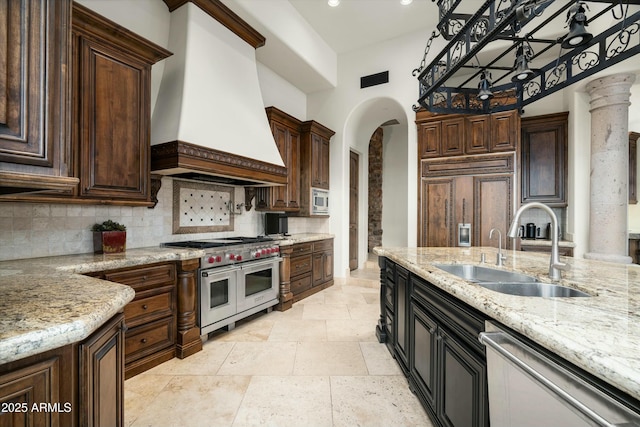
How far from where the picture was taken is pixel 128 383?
2.09 meters

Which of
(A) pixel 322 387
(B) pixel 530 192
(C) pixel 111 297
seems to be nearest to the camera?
(C) pixel 111 297

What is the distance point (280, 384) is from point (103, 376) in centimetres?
136

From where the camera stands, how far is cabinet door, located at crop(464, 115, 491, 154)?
12.8 ft

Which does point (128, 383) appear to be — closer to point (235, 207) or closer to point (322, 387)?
point (322, 387)

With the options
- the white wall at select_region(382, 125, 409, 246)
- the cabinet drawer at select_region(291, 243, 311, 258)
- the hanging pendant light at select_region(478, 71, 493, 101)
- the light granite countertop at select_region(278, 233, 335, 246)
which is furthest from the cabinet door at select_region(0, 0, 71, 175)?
the white wall at select_region(382, 125, 409, 246)

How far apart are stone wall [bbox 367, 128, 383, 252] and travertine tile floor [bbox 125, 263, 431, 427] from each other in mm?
4513

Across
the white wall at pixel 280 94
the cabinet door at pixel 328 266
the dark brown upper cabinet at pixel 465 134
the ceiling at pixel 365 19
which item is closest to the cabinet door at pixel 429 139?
the dark brown upper cabinet at pixel 465 134

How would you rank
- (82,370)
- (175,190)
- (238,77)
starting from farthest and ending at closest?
(238,77)
(175,190)
(82,370)

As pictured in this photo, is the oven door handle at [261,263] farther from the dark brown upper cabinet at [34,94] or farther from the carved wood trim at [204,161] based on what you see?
the dark brown upper cabinet at [34,94]

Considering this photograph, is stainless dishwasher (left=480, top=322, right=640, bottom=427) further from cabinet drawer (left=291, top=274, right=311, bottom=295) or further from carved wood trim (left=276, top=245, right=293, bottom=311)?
cabinet drawer (left=291, top=274, right=311, bottom=295)

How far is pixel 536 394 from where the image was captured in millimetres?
842

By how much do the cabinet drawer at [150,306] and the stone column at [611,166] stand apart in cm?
486

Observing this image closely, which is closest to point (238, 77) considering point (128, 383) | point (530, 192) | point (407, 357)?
point (128, 383)

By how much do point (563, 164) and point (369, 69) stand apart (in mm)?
3329
